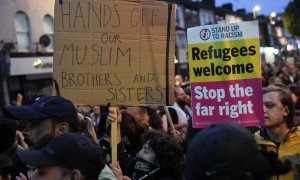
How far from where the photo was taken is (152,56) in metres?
4.21

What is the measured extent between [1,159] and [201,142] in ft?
6.04

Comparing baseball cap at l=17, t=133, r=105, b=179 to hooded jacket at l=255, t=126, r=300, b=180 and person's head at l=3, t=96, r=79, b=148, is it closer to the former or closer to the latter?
person's head at l=3, t=96, r=79, b=148

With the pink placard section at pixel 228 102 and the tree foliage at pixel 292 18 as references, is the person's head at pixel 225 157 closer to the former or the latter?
the pink placard section at pixel 228 102

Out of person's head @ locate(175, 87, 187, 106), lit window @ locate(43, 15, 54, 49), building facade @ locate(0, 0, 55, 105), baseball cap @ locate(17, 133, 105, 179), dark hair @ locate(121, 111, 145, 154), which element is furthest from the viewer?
lit window @ locate(43, 15, 54, 49)

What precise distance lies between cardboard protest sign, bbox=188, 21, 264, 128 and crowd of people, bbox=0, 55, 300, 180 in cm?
16

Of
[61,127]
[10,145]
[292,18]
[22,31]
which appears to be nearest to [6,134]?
[10,145]

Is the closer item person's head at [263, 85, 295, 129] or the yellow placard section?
person's head at [263, 85, 295, 129]

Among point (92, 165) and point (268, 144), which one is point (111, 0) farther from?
point (92, 165)

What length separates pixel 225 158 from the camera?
6.13 ft

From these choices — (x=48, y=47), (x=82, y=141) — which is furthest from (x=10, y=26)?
(x=82, y=141)

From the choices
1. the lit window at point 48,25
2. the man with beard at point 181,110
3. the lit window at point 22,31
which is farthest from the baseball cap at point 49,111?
the lit window at point 48,25

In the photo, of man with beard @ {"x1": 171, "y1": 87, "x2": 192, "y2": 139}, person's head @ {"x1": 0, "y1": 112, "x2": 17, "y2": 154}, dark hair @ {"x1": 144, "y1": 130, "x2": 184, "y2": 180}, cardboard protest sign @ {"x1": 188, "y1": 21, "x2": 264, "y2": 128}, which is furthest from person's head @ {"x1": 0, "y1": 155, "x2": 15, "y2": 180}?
man with beard @ {"x1": 171, "y1": 87, "x2": 192, "y2": 139}

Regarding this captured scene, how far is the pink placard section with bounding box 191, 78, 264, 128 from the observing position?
3803mm

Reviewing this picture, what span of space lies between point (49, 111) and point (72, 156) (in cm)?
96
